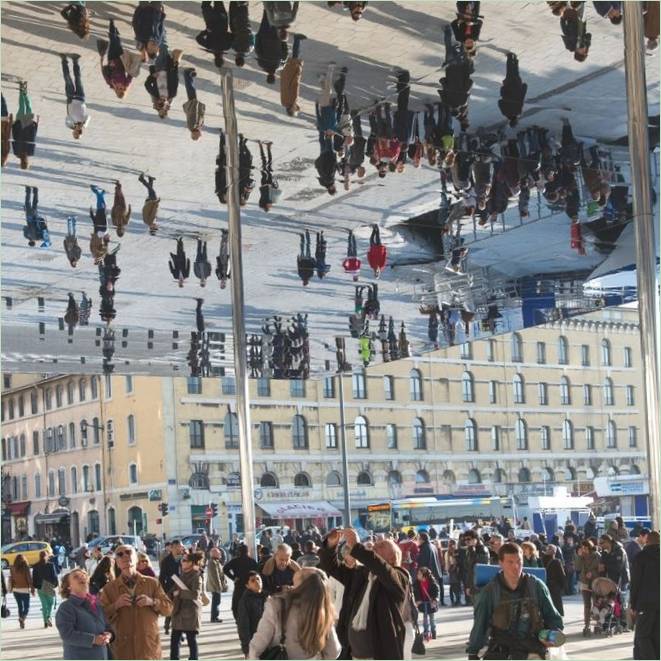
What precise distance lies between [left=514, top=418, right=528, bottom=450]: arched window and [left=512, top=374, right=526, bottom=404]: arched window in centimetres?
115

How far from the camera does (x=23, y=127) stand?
1667 cm

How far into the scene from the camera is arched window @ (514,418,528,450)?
78812 mm

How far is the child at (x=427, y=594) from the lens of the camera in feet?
63.2

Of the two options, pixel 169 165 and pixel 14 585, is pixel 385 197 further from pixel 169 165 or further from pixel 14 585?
pixel 14 585

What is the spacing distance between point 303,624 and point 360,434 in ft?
220

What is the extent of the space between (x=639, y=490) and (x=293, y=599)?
5261 cm

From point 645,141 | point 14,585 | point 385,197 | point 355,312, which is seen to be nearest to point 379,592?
point 645,141

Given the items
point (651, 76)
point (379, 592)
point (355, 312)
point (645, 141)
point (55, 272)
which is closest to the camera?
point (379, 592)

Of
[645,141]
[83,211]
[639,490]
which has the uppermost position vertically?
[83,211]

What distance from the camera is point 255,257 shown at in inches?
1000

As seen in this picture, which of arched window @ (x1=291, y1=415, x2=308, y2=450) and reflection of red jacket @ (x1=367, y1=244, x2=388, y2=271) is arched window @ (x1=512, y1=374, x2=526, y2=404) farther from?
reflection of red jacket @ (x1=367, y1=244, x2=388, y2=271)

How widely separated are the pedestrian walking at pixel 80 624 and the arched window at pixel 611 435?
245 feet

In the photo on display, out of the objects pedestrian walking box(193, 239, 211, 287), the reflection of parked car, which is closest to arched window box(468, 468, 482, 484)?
the reflection of parked car

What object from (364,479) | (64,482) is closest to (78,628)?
(364,479)
